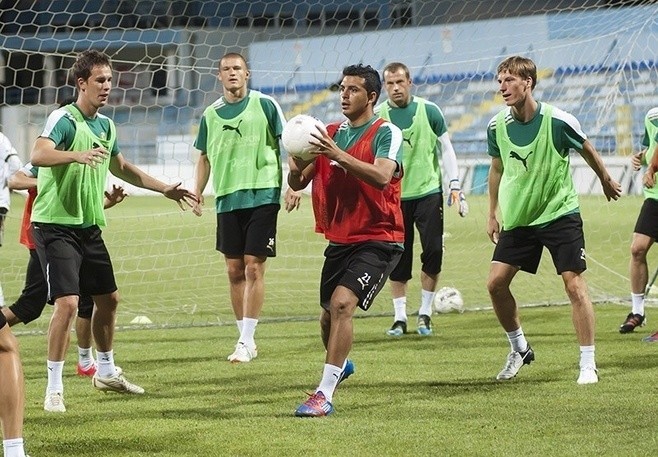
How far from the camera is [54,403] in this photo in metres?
6.89

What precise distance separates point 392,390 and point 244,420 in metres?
1.26

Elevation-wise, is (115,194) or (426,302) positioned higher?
(115,194)

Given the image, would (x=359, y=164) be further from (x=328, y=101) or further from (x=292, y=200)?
(x=328, y=101)

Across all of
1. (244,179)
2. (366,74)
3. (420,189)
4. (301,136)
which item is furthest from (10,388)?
(420,189)

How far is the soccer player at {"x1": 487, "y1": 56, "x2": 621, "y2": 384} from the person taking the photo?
762cm

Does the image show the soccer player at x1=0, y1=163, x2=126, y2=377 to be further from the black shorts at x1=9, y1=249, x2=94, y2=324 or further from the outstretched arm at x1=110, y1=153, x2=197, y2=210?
the outstretched arm at x1=110, y1=153, x2=197, y2=210

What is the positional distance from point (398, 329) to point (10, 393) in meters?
5.70

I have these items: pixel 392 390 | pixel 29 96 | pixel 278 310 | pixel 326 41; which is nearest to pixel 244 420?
pixel 392 390

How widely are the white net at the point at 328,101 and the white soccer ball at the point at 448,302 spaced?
0.64 meters

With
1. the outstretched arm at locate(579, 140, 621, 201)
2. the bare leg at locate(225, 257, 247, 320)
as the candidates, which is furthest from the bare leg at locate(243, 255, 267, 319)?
the outstretched arm at locate(579, 140, 621, 201)

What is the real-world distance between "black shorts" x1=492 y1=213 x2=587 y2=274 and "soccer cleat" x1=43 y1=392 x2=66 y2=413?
2.77 metres

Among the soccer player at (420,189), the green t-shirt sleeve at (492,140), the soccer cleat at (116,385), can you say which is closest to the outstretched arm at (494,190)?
the green t-shirt sleeve at (492,140)

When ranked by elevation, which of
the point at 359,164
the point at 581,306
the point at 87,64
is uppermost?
the point at 87,64

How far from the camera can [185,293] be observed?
13977mm
